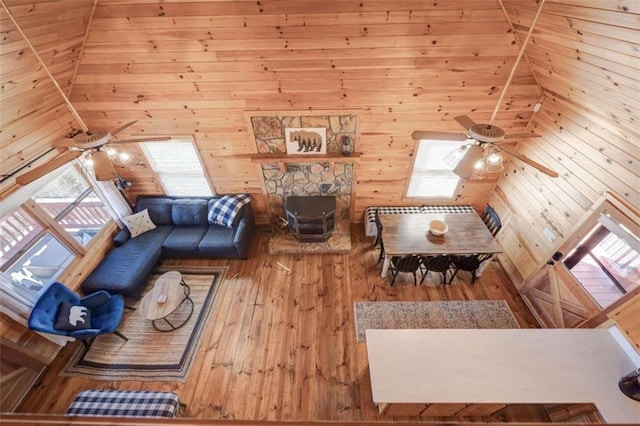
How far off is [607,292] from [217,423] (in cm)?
403

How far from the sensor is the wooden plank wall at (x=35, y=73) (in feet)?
7.83

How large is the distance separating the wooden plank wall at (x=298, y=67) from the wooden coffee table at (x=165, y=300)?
2035 millimetres

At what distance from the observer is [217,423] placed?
3.26ft

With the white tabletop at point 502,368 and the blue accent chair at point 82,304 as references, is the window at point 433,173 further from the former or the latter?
the blue accent chair at point 82,304

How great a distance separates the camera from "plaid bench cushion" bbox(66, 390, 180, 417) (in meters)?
2.71

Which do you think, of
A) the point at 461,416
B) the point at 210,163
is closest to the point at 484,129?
the point at 461,416

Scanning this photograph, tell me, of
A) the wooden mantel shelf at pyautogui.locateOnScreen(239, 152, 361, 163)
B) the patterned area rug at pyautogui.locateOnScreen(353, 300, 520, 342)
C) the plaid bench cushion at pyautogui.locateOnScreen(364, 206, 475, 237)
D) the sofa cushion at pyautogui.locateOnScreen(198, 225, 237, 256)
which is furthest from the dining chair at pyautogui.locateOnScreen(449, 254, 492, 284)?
the sofa cushion at pyautogui.locateOnScreen(198, 225, 237, 256)

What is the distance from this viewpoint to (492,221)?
14.4ft

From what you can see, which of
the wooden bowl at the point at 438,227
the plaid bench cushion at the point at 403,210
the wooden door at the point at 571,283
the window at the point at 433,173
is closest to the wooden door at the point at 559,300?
the wooden door at the point at 571,283

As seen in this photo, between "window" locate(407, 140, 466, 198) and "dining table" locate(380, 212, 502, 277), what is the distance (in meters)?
0.47

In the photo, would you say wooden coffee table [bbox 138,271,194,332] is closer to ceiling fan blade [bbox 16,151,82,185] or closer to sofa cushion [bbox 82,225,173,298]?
sofa cushion [bbox 82,225,173,298]

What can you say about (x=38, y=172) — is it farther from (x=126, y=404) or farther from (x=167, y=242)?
(x=167, y=242)

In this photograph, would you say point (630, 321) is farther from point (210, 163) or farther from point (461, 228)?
point (210, 163)

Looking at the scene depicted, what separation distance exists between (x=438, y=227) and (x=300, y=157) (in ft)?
7.96
